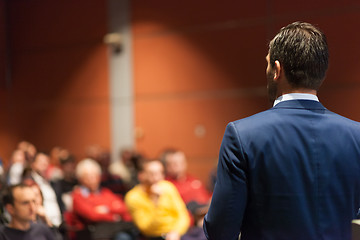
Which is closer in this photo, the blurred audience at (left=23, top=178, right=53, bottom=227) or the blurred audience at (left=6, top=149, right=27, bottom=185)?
the blurred audience at (left=23, top=178, right=53, bottom=227)

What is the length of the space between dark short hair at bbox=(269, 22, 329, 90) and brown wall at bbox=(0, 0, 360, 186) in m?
3.83

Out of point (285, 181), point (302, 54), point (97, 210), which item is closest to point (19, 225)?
point (97, 210)

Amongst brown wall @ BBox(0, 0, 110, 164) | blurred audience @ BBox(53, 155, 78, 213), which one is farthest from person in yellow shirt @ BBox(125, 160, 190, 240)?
brown wall @ BBox(0, 0, 110, 164)

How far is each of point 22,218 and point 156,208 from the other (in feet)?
5.60

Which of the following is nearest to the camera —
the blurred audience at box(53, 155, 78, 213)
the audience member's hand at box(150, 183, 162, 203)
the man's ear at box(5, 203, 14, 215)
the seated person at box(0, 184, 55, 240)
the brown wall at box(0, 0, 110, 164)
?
the seated person at box(0, 184, 55, 240)

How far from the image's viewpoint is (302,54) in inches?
58.2

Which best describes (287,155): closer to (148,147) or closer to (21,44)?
(148,147)

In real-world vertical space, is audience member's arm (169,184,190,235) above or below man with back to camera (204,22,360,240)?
below

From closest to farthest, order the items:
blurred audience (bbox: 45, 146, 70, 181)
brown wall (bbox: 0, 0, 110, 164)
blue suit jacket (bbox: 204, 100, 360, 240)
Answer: blue suit jacket (bbox: 204, 100, 360, 240)
blurred audience (bbox: 45, 146, 70, 181)
brown wall (bbox: 0, 0, 110, 164)

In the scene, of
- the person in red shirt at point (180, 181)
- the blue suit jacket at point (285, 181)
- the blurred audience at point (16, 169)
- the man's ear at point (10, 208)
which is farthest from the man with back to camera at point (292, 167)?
the blurred audience at point (16, 169)

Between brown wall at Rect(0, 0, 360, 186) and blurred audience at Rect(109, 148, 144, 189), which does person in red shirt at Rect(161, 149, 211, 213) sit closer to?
blurred audience at Rect(109, 148, 144, 189)

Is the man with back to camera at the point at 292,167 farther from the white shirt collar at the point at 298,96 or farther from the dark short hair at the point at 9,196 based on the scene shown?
the dark short hair at the point at 9,196

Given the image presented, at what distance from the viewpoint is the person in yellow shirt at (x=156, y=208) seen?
190 inches

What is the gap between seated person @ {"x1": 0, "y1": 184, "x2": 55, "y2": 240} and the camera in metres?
3.35
